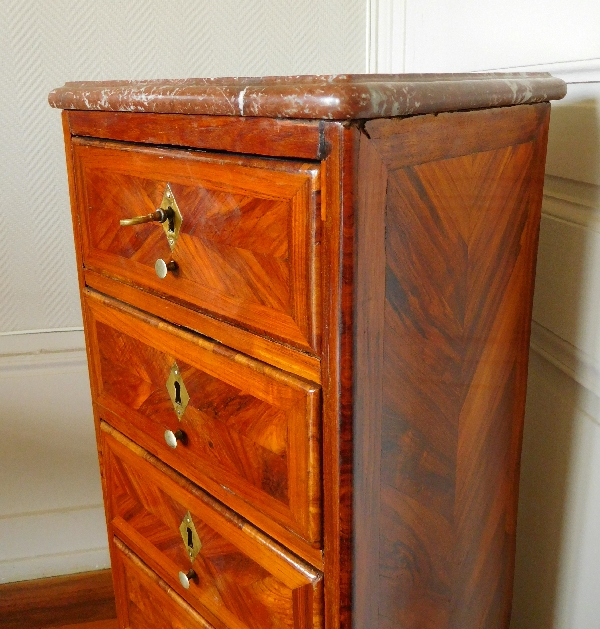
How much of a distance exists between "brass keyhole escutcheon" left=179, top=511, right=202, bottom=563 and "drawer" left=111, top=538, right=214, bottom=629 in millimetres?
91

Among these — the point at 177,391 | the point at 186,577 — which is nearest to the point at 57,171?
the point at 177,391

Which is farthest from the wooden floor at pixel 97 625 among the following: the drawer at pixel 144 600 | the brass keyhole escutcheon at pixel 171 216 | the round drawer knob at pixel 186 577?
the brass keyhole escutcheon at pixel 171 216

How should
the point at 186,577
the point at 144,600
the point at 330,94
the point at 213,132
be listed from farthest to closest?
the point at 144,600 → the point at 186,577 → the point at 213,132 → the point at 330,94

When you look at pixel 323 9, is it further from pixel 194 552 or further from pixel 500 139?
pixel 194 552

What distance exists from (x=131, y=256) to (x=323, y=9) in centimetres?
70

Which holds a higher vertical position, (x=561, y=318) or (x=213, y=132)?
(x=213, y=132)

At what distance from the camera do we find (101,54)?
1199 mm

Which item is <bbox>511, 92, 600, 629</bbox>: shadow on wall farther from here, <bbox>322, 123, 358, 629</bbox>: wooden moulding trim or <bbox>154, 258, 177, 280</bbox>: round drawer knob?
<bbox>154, 258, 177, 280</bbox>: round drawer knob

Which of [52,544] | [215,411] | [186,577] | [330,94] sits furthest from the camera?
[52,544]

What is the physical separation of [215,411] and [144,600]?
402mm

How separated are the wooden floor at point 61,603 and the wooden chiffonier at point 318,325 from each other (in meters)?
0.55

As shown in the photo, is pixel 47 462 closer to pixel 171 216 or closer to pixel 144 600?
pixel 144 600

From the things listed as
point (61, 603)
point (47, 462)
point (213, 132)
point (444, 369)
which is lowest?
point (61, 603)

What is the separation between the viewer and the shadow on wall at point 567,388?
76cm
